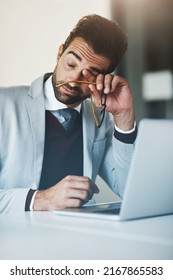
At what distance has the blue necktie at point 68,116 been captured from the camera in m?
1.83

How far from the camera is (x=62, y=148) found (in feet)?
5.96

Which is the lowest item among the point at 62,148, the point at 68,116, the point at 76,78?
the point at 62,148

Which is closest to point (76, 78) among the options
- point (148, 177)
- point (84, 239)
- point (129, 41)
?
point (129, 41)

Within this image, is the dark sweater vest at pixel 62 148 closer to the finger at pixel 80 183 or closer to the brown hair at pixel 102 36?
the brown hair at pixel 102 36

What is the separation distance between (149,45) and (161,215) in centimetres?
134

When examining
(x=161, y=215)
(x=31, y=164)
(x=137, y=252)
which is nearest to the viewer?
(x=137, y=252)

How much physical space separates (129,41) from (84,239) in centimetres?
161

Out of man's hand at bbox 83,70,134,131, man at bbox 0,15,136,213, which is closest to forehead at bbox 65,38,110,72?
man at bbox 0,15,136,213

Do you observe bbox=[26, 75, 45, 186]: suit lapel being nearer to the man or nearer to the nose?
the man

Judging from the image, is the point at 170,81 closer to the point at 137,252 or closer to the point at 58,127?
the point at 58,127

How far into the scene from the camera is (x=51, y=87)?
1858 mm

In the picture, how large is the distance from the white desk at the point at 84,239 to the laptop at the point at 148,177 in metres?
0.02

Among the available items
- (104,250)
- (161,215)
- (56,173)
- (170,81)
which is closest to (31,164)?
(56,173)

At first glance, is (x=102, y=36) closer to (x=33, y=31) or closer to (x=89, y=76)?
(x=89, y=76)
